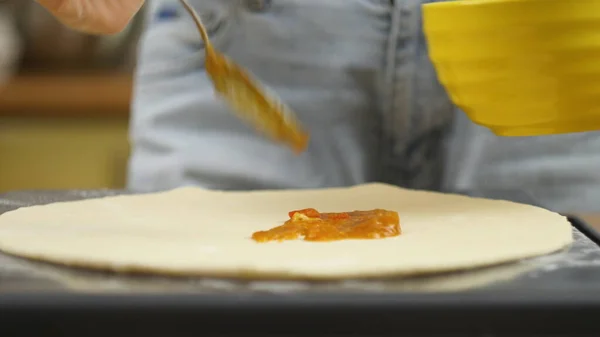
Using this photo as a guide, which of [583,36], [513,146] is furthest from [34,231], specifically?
[513,146]

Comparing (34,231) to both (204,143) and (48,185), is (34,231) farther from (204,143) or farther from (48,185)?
(48,185)

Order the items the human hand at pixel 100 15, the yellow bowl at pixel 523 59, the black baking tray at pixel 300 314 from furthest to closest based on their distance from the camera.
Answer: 1. the human hand at pixel 100 15
2. the yellow bowl at pixel 523 59
3. the black baking tray at pixel 300 314

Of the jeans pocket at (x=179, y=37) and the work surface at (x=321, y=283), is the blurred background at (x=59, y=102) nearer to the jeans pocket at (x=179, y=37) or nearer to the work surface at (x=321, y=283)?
the jeans pocket at (x=179, y=37)

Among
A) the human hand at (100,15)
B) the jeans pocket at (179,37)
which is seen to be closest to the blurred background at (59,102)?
the jeans pocket at (179,37)

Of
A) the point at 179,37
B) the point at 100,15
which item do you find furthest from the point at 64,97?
the point at 100,15

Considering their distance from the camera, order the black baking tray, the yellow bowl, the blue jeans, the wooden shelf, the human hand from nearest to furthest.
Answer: the black baking tray
the yellow bowl
the human hand
the blue jeans
the wooden shelf

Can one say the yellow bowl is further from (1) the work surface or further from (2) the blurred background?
(2) the blurred background

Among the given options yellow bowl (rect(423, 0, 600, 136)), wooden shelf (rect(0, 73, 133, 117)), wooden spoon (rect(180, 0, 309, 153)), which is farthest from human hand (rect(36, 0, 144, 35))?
wooden shelf (rect(0, 73, 133, 117))
